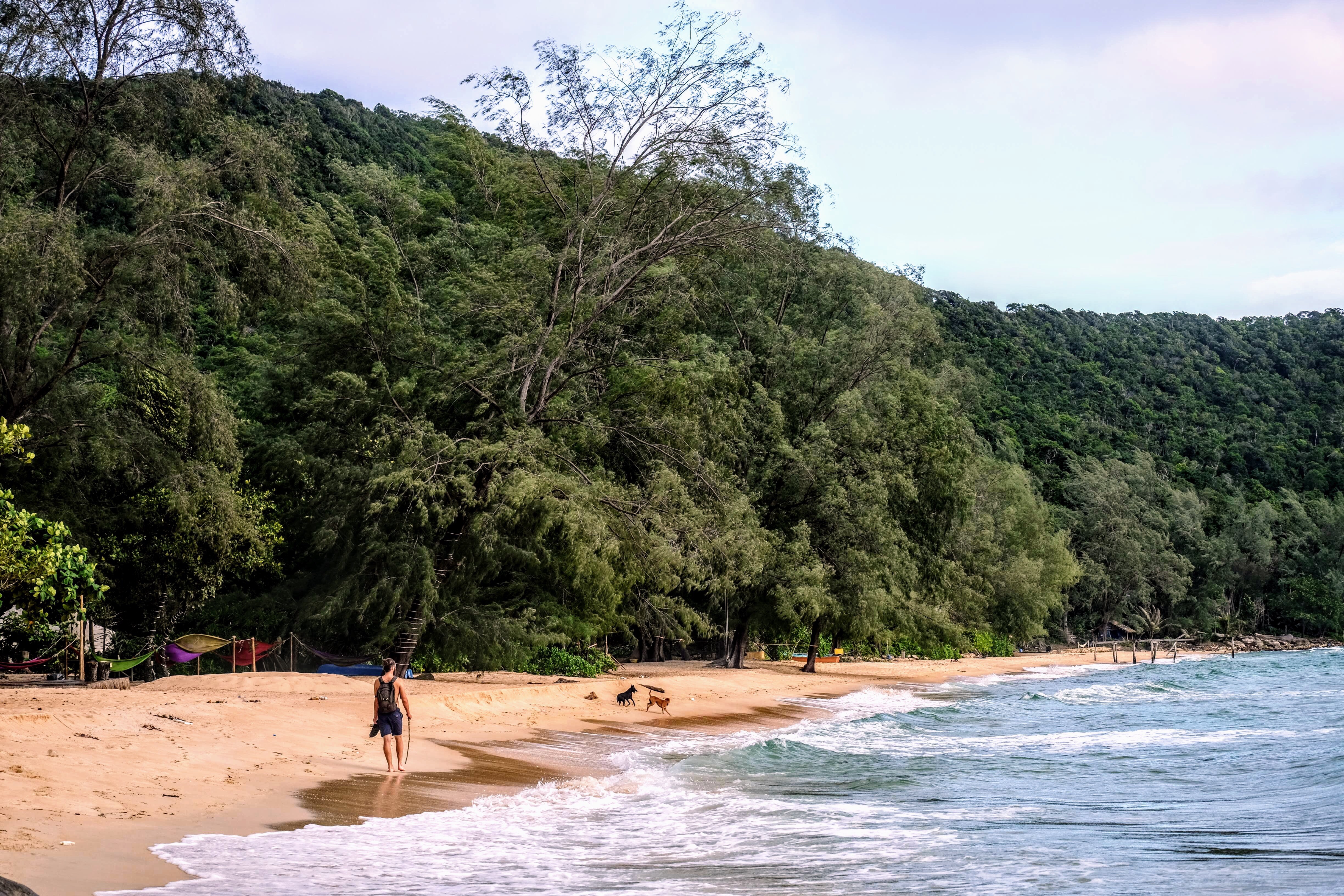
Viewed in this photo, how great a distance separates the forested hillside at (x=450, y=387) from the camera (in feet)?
58.6

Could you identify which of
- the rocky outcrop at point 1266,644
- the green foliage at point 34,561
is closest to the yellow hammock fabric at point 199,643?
the green foliage at point 34,561

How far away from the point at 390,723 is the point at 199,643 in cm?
1032

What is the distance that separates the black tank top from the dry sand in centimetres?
70

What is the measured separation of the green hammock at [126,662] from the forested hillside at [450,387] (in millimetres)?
1657

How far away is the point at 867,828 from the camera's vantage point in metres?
10.1

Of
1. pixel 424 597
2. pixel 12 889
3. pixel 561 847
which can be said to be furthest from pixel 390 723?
pixel 424 597

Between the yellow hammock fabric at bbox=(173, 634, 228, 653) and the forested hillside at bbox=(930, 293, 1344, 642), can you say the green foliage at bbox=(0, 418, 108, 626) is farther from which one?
the forested hillside at bbox=(930, 293, 1344, 642)

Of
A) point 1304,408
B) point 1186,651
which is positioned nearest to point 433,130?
point 1186,651

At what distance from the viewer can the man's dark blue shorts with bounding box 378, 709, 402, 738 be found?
11.7m

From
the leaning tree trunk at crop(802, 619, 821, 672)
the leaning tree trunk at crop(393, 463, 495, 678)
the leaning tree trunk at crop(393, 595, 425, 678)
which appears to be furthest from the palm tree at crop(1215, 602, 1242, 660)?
the leaning tree trunk at crop(393, 595, 425, 678)

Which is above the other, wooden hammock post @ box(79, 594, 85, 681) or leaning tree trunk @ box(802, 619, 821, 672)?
wooden hammock post @ box(79, 594, 85, 681)

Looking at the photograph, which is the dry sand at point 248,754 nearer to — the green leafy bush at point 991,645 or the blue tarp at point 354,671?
the blue tarp at point 354,671

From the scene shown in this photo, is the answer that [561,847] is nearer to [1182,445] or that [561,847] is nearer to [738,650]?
[738,650]

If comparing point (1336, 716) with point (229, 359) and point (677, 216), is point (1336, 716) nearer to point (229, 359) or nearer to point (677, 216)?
point (677, 216)
